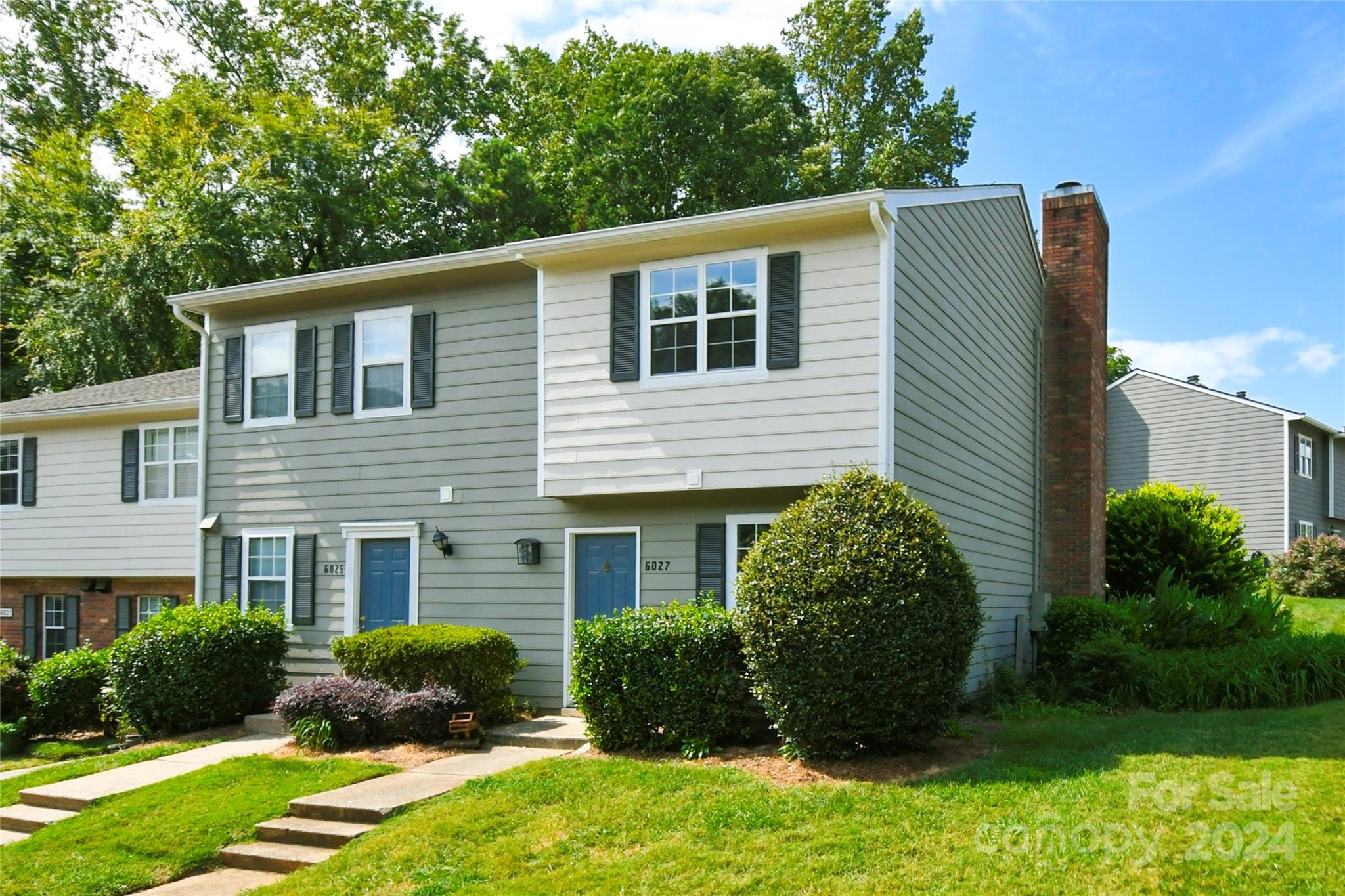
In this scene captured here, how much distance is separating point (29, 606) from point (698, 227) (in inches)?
570

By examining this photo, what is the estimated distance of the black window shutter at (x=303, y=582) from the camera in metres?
13.7

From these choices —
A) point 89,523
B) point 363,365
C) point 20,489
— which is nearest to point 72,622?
point 89,523

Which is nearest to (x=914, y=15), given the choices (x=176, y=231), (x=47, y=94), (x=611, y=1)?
(x=611, y=1)

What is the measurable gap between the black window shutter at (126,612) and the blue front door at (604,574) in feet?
30.5

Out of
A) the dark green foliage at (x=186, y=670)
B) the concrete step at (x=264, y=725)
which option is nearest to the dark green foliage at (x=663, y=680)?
the concrete step at (x=264, y=725)

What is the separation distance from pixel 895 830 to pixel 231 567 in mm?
10762

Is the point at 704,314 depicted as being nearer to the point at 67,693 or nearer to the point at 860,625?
the point at 860,625

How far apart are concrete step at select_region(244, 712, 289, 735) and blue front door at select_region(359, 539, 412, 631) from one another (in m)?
1.68

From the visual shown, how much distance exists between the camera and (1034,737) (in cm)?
898

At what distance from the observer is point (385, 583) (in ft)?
43.7

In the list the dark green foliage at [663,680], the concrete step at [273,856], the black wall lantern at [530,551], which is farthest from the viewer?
the black wall lantern at [530,551]

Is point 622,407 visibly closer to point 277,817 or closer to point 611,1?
point 277,817

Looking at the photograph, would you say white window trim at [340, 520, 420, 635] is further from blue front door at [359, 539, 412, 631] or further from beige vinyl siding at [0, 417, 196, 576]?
beige vinyl siding at [0, 417, 196, 576]

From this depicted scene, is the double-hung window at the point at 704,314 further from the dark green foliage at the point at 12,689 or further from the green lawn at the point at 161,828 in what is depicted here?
the dark green foliage at the point at 12,689
